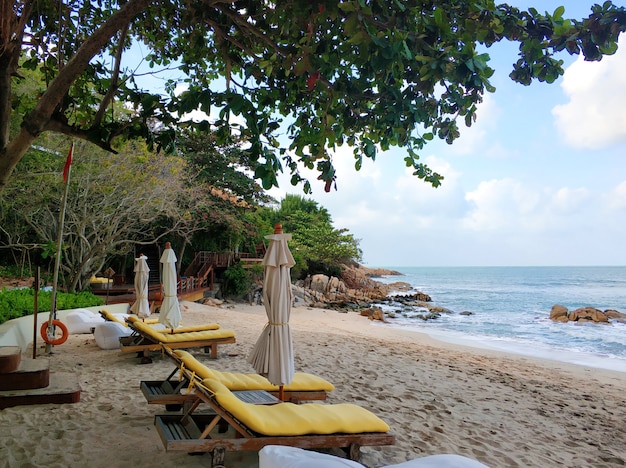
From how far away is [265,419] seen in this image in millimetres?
3123

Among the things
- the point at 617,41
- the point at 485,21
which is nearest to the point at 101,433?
the point at 485,21

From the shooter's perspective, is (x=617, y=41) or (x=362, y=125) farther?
(x=362, y=125)

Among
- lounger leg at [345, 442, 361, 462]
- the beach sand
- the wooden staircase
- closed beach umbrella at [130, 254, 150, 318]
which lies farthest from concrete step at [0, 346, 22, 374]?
closed beach umbrella at [130, 254, 150, 318]

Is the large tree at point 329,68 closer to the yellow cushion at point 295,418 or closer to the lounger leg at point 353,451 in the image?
the yellow cushion at point 295,418

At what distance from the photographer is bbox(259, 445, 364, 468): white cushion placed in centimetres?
192

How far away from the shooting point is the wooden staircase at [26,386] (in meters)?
4.45

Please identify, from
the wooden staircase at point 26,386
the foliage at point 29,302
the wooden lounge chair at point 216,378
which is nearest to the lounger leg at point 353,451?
the wooden lounge chair at point 216,378

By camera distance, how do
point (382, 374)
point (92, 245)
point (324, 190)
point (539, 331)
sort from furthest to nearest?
point (539, 331), point (92, 245), point (382, 374), point (324, 190)

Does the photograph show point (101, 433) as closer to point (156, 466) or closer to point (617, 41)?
point (156, 466)

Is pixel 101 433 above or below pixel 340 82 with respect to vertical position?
below

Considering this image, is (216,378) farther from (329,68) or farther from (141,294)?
(141,294)

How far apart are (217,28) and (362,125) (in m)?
1.57

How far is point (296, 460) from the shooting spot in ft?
6.46

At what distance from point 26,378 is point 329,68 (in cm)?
453
